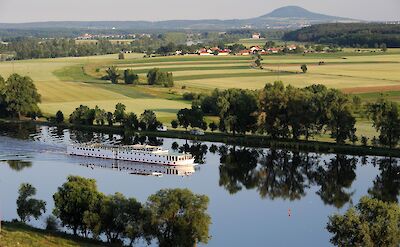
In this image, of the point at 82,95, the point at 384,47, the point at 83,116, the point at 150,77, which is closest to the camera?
the point at 83,116

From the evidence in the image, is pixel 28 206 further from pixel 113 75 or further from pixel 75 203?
pixel 113 75

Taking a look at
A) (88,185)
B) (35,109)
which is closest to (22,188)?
(88,185)

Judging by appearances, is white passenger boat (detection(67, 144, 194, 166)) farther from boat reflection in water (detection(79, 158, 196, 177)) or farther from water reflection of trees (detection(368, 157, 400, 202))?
water reflection of trees (detection(368, 157, 400, 202))

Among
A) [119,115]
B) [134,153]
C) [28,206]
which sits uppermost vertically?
[28,206]

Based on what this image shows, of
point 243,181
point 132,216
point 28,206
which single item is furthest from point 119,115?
point 132,216

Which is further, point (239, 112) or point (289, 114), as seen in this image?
point (239, 112)

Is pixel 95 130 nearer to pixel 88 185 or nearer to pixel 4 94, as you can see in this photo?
pixel 4 94

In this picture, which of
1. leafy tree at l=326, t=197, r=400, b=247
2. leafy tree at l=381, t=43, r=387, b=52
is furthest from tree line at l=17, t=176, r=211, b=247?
leafy tree at l=381, t=43, r=387, b=52

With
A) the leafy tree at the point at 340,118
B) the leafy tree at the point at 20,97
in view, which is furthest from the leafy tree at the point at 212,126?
the leafy tree at the point at 20,97
